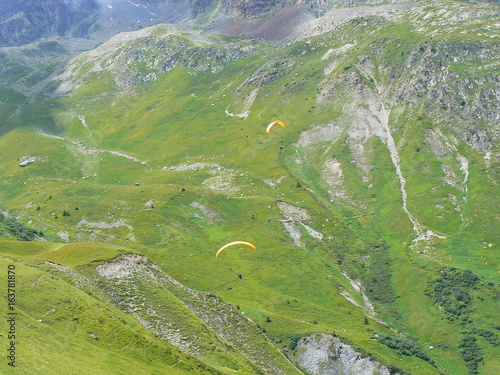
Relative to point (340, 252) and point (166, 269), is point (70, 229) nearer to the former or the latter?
point (166, 269)

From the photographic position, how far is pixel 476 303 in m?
116

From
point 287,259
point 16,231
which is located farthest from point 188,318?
point 16,231

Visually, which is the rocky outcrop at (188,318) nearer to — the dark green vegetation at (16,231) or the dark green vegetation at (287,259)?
the dark green vegetation at (287,259)

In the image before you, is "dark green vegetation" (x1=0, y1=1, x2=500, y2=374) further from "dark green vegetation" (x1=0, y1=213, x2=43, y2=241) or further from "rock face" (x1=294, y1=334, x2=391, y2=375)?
"dark green vegetation" (x1=0, y1=213, x2=43, y2=241)

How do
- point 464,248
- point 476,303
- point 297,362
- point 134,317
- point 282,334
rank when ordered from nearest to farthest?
point 134,317 → point 297,362 → point 282,334 → point 476,303 → point 464,248

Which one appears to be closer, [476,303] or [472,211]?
[476,303]

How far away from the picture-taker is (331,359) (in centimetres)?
8762

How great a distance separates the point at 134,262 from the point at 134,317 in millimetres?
17908

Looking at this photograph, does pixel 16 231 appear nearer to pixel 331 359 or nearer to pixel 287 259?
pixel 287 259

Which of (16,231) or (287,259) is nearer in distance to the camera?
(16,231)

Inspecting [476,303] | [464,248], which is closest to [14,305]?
[476,303]

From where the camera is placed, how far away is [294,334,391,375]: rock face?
8594cm

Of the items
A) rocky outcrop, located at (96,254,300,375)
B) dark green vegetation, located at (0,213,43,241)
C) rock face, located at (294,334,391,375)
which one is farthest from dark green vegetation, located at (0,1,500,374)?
dark green vegetation, located at (0,213,43,241)

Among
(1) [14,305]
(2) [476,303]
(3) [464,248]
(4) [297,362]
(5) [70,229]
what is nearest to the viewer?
(1) [14,305]
